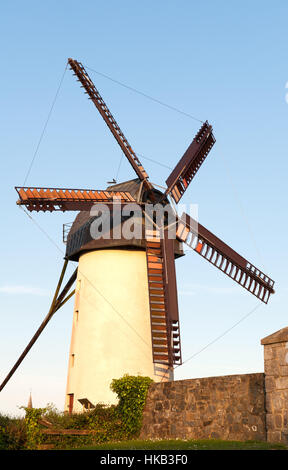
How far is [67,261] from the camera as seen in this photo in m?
26.7

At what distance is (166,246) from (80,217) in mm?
4320

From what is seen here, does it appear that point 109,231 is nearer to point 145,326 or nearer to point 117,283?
point 117,283

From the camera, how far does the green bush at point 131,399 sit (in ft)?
65.8

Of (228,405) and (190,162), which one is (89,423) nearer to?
(228,405)

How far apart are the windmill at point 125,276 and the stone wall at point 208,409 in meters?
2.66

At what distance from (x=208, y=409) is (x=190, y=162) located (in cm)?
1088

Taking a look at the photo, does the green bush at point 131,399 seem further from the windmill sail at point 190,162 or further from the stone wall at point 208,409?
the windmill sail at point 190,162

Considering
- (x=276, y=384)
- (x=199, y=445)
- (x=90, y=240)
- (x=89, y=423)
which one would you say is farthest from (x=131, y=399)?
(x=276, y=384)

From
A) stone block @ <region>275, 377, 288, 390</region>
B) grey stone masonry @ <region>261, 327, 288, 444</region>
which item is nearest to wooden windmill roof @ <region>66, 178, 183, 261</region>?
grey stone masonry @ <region>261, 327, 288, 444</region>

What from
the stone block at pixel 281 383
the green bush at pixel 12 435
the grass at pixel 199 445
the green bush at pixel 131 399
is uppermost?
the green bush at pixel 131 399

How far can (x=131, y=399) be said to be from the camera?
20281mm

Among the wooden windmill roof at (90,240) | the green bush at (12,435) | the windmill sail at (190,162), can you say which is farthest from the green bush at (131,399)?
the windmill sail at (190,162)
